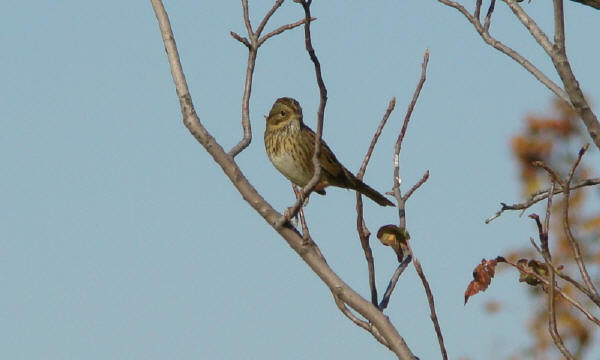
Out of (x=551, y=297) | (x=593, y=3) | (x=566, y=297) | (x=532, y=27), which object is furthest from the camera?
(x=593, y=3)

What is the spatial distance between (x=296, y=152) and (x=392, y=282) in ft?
12.7

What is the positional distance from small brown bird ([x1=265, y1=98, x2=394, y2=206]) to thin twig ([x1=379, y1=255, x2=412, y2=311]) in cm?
355

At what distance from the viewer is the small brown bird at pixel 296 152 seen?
793cm

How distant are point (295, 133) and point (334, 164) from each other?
0.33 meters

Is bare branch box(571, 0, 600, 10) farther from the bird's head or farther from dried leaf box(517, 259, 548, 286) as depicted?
the bird's head

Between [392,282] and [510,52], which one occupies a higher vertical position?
[510,52]

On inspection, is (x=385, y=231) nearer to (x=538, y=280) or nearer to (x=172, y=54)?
(x=538, y=280)

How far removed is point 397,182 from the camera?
14.0ft

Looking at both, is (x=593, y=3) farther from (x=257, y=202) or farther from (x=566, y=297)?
(x=257, y=202)

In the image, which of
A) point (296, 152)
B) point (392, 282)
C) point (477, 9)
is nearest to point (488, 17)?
point (477, 9)

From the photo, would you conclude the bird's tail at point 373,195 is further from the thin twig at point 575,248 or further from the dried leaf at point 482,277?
the thin twig at point 575,248

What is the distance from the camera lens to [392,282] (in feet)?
13.5

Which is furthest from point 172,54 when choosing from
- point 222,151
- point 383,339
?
point 383,339

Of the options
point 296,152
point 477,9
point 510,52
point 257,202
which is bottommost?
point 257,202
